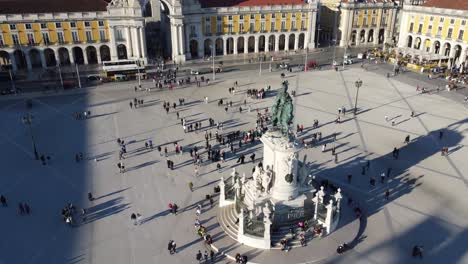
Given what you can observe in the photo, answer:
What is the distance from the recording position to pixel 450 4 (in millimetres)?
66062

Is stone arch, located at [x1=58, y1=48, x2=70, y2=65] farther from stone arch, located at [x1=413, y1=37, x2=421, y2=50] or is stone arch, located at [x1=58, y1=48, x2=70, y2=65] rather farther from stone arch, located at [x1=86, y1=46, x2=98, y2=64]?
stone arch, located at [x1=413, y1=37, x2=421, y2=50]

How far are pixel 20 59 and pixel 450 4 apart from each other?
69653mm

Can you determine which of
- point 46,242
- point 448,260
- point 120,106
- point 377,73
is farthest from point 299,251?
point 377,73

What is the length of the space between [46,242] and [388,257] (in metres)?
20.2

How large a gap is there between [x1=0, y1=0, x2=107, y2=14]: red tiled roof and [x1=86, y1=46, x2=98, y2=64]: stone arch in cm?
642

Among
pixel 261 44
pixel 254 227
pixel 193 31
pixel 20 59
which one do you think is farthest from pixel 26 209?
pixel 261 44

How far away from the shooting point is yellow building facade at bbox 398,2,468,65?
63094mm

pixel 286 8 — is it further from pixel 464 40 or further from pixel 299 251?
pixel 299 251

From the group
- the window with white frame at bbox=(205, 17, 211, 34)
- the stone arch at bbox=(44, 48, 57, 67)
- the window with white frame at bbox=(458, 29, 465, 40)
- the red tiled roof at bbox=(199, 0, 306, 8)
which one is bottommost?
the stone arch at bbox=(44, 48, 57, 67)

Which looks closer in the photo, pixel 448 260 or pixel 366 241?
pixel 448 260

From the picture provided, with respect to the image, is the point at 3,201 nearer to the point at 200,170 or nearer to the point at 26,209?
the point at 26,209

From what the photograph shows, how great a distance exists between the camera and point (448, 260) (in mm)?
22797

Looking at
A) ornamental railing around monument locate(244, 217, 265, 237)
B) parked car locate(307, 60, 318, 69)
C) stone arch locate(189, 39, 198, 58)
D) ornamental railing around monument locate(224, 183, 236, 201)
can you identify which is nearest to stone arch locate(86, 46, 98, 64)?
stone arch locate(189, 39, 198, 58)

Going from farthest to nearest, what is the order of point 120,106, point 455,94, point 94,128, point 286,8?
point 286,8, point 455,94, point 120,106, point 94,128
